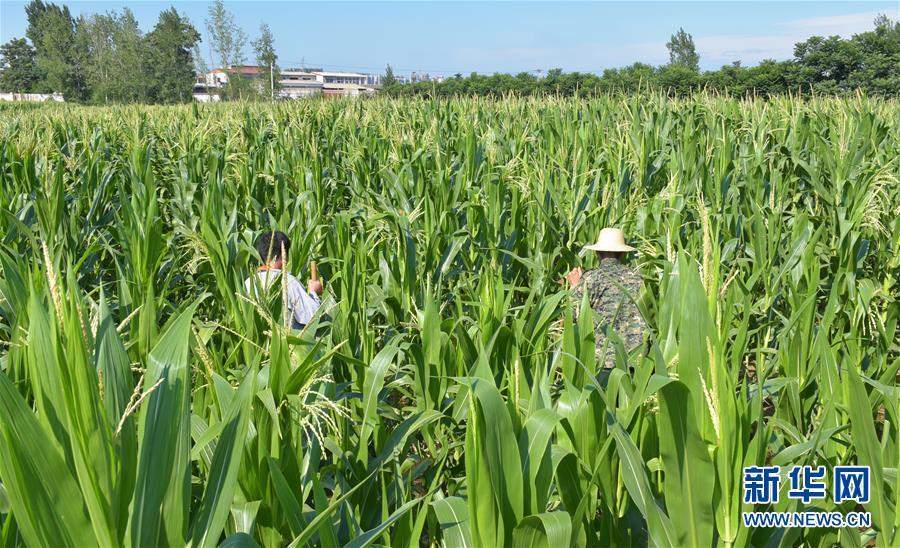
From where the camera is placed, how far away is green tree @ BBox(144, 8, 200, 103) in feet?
181

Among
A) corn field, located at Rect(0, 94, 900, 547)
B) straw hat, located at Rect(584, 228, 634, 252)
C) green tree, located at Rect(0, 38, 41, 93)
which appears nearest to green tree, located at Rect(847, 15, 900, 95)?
corn field, located at Rect(0, 94, 900, 547)

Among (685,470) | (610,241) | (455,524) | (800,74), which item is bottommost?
(455,524)

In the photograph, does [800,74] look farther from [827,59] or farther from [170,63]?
[170,63]

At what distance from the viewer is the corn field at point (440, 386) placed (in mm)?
1337

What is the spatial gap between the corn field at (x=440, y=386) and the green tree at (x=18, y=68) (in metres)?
93.6

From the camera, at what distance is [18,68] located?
8750cm

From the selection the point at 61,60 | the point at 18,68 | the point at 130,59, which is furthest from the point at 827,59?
the point at 18,68

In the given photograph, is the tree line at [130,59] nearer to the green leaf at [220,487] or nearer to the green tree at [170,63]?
the green tree at [170,63]

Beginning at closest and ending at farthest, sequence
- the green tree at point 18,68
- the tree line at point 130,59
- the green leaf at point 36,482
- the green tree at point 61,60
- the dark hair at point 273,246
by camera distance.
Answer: the green leaf at point 36,482 < the dark hair at point 273,246 < the tree line at point 130,59 < the green tree at point 61,60 < the green tree at point 18,68

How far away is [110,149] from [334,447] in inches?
306

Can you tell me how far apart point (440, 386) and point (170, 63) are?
202 ft

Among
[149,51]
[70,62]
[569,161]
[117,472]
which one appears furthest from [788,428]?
[70,62]

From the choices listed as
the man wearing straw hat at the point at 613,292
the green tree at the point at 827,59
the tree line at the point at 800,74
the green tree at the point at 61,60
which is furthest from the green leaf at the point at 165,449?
the green tree at the point at 61,60

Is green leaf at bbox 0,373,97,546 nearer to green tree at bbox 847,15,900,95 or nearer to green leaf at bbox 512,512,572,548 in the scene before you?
green leaf at bbox 512,512,572,548
